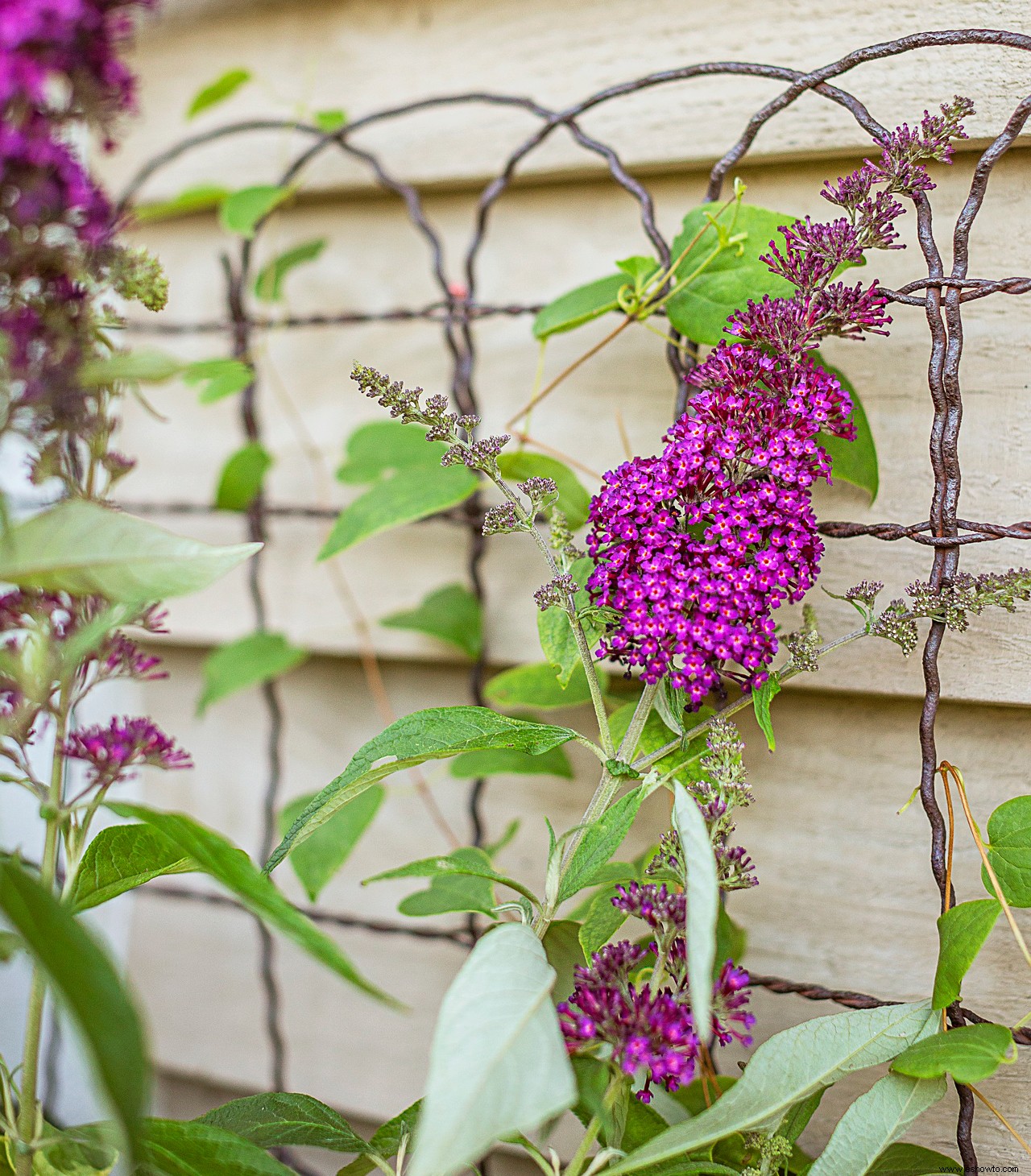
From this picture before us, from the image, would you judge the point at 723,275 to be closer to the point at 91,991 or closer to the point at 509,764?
the point at 509,764

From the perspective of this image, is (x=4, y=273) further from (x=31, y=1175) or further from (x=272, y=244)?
(x=272, y=244)

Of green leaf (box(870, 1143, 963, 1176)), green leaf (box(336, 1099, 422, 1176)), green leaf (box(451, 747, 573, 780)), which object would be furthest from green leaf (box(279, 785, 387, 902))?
green leaf (box(870, 1143, 963, 1176))

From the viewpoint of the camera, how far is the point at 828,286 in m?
0.54

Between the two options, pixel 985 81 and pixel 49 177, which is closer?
pixel 49 177

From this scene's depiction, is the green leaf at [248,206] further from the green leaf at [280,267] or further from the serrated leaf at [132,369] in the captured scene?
the serrated leaf at [132,369]

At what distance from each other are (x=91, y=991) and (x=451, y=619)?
1.63 ft

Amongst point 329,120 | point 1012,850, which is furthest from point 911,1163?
Answer: point 329,120

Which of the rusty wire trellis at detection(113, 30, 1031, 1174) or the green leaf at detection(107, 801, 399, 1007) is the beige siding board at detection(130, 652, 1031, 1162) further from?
the green leaf at detection(107, 801, 399, 1007)

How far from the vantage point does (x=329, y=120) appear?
835 mm

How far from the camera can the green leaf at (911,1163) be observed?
0.54m

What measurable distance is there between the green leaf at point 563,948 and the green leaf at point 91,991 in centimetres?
30

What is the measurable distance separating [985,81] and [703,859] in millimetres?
528

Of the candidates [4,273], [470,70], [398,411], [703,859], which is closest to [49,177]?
[4,273]

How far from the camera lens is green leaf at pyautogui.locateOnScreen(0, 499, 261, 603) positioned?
38 centimetres
